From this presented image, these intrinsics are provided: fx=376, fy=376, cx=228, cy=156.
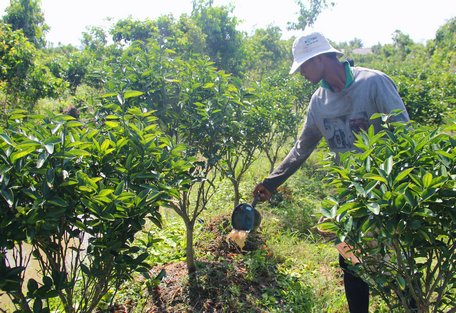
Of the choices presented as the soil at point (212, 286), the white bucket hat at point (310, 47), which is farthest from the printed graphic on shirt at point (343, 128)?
the soil at point (212, 286)

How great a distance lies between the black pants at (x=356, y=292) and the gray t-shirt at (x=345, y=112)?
0.75 meters

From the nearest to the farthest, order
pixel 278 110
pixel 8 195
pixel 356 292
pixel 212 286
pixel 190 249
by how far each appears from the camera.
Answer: pixel 8 195, pixel 356 292, pixel 212 286, pixel 190 249, pixel 278 110

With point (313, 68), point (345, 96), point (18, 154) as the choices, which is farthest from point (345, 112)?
point (18, 154)

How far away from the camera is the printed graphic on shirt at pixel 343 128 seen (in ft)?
7.69

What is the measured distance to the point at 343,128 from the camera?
244 centimetres

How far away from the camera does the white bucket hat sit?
7.72 feet

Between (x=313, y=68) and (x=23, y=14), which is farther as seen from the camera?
(x=23, y=14)

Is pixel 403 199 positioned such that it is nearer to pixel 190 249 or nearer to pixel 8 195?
pixel 8 195

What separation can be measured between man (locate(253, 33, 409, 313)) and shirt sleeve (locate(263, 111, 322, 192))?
0.13 m

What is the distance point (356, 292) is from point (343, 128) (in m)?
1.04

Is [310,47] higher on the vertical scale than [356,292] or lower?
higher

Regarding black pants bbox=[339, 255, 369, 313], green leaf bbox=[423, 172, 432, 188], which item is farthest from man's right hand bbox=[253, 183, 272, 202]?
green leaf bbox=[423, 172, 432, 188]

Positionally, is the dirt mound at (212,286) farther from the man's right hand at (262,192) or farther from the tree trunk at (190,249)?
the man's right hand at (262,192)

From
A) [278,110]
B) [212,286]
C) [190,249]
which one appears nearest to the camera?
[212,286]
